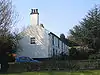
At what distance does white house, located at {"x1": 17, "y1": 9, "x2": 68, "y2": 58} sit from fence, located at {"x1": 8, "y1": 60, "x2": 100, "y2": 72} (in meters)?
14.9

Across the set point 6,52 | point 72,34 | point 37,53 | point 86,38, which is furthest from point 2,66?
point 72,34

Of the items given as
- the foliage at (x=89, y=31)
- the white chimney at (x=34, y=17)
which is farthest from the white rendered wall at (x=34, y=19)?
the foliage at (x=89, y=31)

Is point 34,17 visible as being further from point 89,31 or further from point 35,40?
point 89,31

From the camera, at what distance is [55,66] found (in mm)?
44406

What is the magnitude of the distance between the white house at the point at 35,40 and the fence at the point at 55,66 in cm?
1492

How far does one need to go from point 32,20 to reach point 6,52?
18738 mm

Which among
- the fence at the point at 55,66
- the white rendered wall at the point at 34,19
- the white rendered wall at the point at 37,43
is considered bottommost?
the fence at the point at 55,66

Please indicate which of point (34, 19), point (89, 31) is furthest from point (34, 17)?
point (89, 31)

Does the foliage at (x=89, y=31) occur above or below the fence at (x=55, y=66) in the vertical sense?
above

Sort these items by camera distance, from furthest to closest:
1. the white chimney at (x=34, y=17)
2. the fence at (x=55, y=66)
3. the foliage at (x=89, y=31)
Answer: the foliage at (x=89, y=31) < the white chimney at (x=34, y=17) < the fence at (x=55, y=66)

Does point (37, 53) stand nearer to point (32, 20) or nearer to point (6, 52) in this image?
point (32, 20)

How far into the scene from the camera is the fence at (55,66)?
134 ft

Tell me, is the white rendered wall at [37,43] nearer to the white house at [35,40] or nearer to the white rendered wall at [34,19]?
the white house at [35,40]

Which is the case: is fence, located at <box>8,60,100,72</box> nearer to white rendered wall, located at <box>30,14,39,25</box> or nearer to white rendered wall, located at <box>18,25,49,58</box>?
white rendered wall, located at <box>18,25,49,58</box>
